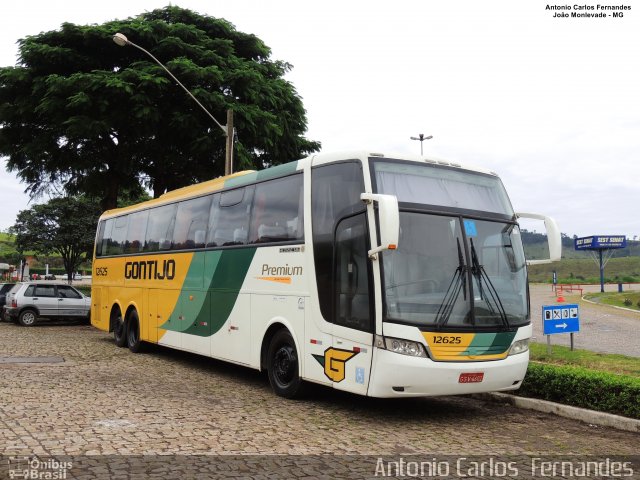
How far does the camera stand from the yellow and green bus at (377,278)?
8094 mm

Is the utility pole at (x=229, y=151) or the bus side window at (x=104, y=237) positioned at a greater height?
the utility pole at (x=229, y=151)

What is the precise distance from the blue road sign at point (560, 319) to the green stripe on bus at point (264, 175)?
546 cm

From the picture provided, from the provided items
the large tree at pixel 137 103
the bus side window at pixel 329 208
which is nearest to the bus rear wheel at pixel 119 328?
the large tree at pixel 137 103

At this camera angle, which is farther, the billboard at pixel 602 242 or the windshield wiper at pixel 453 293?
the billboard at pixel 602 242

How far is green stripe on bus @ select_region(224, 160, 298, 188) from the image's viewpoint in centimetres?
1045

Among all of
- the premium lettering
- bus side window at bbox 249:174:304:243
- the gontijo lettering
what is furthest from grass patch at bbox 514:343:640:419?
the gontijo lettering

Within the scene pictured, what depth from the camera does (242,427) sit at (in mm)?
7773

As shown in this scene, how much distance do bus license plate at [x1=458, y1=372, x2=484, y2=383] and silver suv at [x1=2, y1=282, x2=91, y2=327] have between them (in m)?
19.8

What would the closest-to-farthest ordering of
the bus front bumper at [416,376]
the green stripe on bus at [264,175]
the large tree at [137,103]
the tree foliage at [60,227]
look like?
the bus front bumper at [416,376] < the green stripe on bus at [264,175] < the large tree at [137,103] < the tree foliage at [60,227]

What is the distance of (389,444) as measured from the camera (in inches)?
283

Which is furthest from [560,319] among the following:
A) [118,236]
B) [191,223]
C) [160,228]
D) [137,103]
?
[137,103]

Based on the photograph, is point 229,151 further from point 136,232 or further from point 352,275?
point 352,275

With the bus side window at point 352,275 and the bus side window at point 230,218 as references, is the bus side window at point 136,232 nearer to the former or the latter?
the bus side window at point 230,218

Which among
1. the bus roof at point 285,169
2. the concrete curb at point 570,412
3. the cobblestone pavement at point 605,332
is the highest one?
the bus roof at point 285,169
